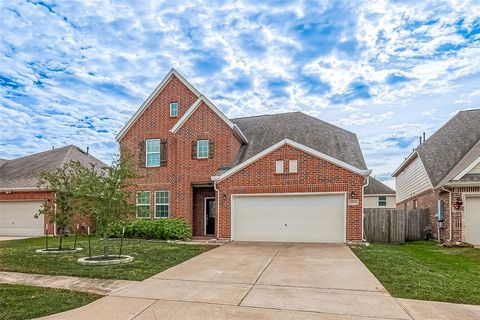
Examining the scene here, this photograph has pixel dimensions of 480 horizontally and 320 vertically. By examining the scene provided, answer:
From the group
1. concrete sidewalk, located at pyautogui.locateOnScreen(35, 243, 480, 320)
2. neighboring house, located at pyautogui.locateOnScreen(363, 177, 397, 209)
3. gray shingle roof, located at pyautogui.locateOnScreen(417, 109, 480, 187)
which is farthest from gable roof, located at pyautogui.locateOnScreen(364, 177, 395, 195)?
concrete sidewalk, located at pyautogui.locateOnScreen(35, 243, 480, 320)

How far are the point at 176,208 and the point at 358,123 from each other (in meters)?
13.1

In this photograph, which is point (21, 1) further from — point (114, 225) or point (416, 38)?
point (416, 38)

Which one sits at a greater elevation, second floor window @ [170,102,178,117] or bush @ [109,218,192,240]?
second floor window @ [170,102,178,117]

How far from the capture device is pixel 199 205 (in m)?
18.1

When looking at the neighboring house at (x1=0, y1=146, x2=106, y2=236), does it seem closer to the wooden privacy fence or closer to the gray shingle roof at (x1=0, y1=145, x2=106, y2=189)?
the gray shingle roof at (x1=0, y1=145, x2=106, y2=189)

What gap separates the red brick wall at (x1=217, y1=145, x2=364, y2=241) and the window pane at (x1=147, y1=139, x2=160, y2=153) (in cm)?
480

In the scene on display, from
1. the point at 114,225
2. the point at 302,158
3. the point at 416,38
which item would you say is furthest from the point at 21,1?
the point at 416,38

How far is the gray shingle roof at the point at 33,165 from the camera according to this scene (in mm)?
21172

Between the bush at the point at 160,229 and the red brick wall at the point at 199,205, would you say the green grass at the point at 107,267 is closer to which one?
the bush at the point at 160,229

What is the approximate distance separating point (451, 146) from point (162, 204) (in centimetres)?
1623

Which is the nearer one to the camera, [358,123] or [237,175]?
[237,175]

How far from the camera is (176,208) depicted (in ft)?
56.9

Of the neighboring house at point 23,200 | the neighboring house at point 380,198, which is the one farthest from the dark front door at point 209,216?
the neighboring house at point 380,198

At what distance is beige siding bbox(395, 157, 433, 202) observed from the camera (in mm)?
18767
